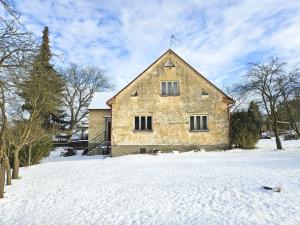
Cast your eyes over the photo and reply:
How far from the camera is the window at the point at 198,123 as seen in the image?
86.4 ft

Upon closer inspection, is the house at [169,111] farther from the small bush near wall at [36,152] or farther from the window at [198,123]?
the small bush near wall at [36,152]

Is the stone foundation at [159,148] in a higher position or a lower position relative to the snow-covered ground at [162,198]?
higher

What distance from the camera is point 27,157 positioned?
939 inches

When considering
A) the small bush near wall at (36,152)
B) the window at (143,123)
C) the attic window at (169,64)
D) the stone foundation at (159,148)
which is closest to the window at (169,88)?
the attic window at (169,64)

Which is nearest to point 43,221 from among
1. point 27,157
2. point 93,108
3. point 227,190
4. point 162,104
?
point 227,190

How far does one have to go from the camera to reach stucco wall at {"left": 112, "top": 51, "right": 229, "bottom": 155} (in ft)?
85.8

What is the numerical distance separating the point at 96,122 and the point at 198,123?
36.3 feet

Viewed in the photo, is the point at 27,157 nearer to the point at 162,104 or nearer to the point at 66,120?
the point at 162,104

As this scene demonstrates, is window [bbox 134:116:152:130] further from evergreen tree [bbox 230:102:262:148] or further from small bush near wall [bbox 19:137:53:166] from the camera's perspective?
small bush near wall [bbox 19:137:53:166]

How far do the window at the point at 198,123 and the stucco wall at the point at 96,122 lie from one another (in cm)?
972

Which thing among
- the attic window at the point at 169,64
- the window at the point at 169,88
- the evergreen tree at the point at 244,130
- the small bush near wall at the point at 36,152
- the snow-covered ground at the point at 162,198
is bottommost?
the snow-covered ground at the point at 162,198

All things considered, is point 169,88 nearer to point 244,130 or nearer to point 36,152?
point 244,130

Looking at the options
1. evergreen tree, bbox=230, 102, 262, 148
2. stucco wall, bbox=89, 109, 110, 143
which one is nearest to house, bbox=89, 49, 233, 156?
evergreen tree, bbox=230, 102, 262, 148

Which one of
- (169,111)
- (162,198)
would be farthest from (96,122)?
(162,198)
